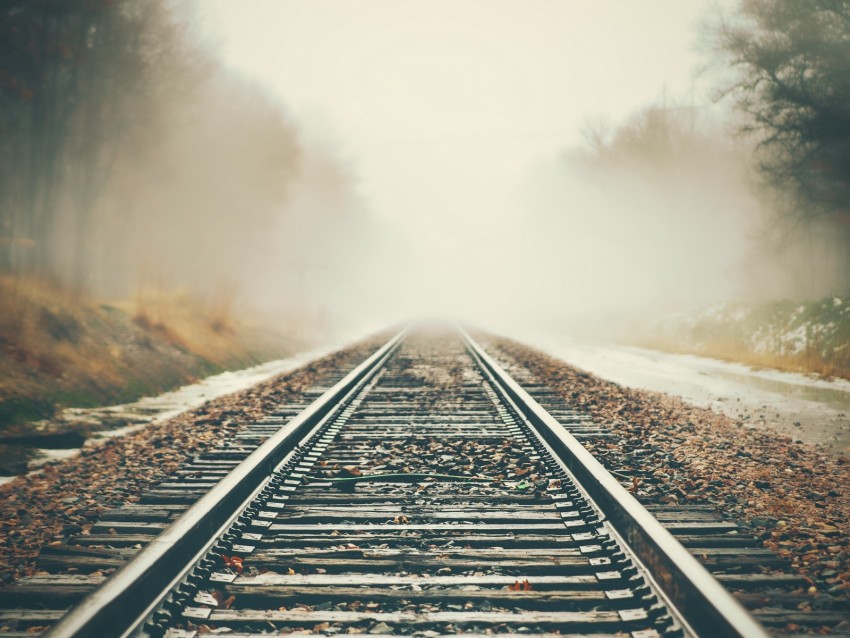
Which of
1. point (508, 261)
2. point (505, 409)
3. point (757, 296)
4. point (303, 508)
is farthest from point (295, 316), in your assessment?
point (508, 261)

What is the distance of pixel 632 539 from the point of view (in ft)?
11.1

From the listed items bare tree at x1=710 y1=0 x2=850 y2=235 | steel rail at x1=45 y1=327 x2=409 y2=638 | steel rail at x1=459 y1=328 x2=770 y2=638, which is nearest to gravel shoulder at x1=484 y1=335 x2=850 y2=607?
steel rail at x1=459 y1=328 x2=770 y2=638

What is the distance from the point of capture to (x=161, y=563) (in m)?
2.93

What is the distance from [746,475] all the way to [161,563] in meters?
4.60

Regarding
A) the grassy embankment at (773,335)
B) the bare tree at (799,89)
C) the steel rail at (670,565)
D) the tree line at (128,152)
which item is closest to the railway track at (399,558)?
the steel rail at (670,565)

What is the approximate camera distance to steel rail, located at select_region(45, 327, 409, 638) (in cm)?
240

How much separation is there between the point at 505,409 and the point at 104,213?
25.2 m

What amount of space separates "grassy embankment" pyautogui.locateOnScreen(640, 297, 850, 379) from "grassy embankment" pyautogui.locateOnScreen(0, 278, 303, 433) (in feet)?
44.7

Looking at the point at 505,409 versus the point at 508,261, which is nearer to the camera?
the point at 505,409

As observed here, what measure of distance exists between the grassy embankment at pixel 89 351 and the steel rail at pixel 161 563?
5.03 m

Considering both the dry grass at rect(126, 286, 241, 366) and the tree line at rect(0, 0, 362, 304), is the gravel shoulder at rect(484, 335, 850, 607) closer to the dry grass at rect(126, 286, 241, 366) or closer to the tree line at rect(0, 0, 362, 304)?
the dry grass at rect(126, 286, 241, 366)

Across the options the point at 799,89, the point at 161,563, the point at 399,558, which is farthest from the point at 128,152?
the point at 399,558

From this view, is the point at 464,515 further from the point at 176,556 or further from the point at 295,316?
the point at 295,316

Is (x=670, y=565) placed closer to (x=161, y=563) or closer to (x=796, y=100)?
(x=161, y=563)
